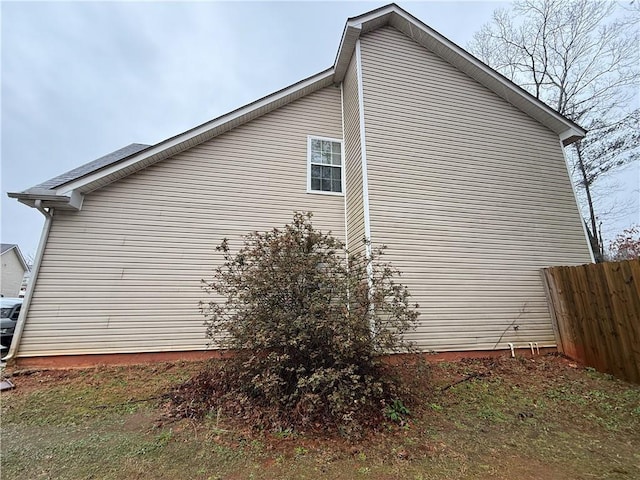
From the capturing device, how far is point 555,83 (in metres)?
13.3

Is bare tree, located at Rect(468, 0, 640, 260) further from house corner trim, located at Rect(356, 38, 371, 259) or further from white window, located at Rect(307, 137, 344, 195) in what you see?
white window, located at Rect(307, 137, 344, 195)

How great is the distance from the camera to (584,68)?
1254 centimetres

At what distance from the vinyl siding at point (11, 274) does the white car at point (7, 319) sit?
77.4 feet

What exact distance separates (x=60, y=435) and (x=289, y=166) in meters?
6.26

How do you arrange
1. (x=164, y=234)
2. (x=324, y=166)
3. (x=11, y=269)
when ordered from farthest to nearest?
1. (x=11, y=269)
2. (x=324, y=166)
3. (x=164, y=234)

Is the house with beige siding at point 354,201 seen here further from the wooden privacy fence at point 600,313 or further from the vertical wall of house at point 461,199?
the wooden privacy fence at point 600,313

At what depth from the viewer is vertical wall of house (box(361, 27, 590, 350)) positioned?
6.27 m

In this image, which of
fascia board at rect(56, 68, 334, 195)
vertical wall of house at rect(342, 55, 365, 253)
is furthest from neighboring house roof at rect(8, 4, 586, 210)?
vertical wall of house at rect(342, 55, 365, 253)

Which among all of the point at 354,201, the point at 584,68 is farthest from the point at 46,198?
the point at 584,68

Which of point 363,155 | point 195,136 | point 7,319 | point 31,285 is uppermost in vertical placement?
point 195,136

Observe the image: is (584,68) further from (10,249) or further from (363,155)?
(10,249)

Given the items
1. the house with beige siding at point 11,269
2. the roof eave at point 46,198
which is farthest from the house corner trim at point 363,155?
the house with beige siding at point 11,269

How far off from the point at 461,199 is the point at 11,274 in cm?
3725

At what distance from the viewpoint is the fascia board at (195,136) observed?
6055mm
